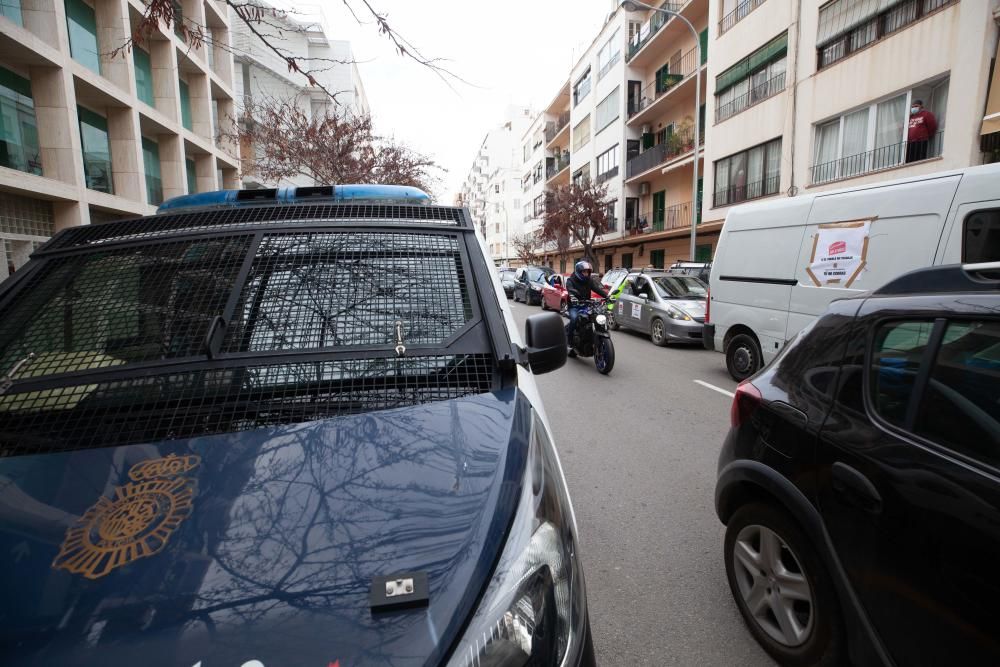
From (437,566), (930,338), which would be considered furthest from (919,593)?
A: (437,566)

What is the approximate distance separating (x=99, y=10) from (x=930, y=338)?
20.5 metres

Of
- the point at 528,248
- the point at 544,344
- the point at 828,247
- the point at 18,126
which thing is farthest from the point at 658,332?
the point at 528,248

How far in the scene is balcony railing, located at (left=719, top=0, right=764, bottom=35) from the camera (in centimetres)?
1762

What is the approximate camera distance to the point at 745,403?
2449 mm

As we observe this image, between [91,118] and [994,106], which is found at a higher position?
[91,118]

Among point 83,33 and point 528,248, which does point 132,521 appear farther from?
point 528,248

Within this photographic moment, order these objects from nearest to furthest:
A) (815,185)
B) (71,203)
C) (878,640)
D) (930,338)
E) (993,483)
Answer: (993,483), (878,640), (930,338), (71,203), (815,185)

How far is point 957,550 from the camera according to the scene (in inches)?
56.5

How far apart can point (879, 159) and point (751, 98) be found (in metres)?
6.52

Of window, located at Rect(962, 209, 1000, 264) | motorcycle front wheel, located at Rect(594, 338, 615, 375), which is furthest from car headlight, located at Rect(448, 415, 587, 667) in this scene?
→ motorcycle front wheel, located at Rect(594, 338, 615, 375)

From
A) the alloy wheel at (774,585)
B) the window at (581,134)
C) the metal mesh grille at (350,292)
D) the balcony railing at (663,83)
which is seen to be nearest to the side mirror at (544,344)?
the metal mesh grille at (350,292)

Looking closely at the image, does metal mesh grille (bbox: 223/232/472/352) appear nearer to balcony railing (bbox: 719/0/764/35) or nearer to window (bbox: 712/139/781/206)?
window (bbox: 712/139/781/206)

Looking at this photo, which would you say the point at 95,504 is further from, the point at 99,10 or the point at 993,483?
the point at 99,10

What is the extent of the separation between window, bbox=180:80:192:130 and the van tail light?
22929 mm
